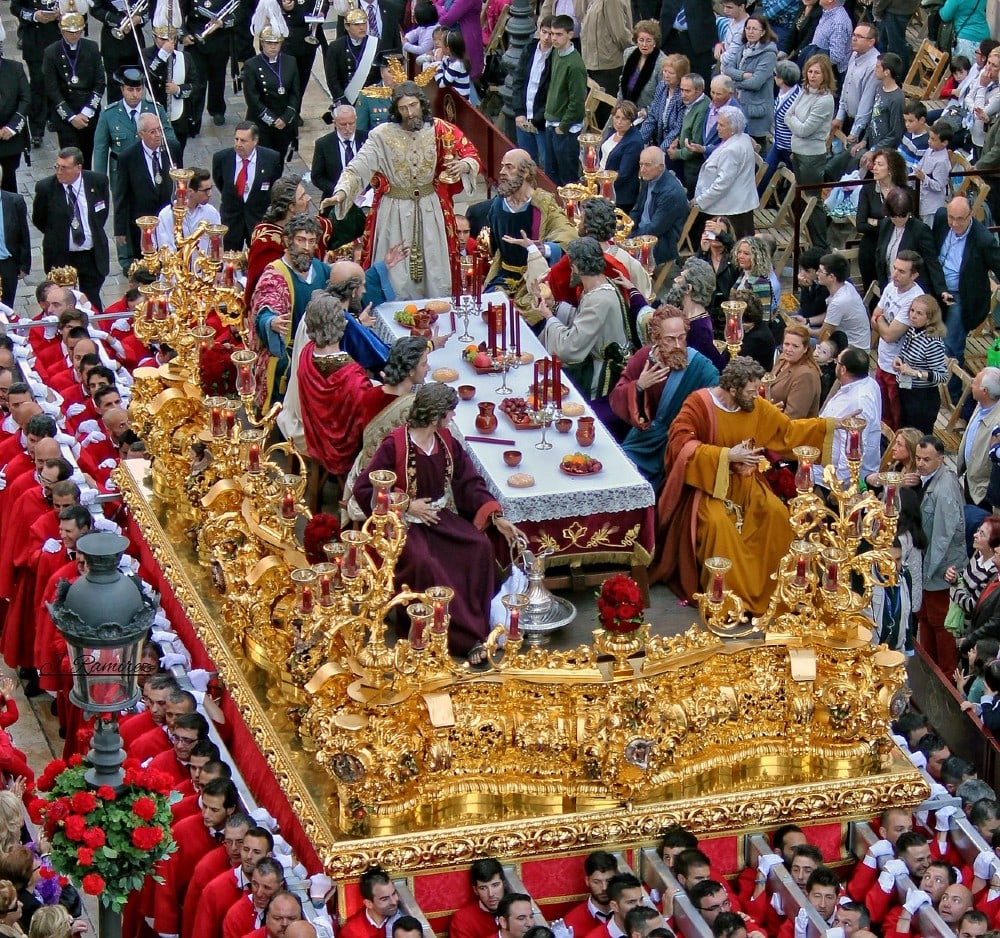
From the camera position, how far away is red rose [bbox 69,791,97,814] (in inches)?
562

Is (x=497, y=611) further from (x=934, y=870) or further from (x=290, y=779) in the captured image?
(x=934, y=870)

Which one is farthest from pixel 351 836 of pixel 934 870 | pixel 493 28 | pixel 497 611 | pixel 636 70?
pixel 493 28

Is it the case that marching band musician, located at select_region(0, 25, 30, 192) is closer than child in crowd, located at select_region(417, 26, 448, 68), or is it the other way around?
marching band musician, located at select_region(0, 25, 30, 192)

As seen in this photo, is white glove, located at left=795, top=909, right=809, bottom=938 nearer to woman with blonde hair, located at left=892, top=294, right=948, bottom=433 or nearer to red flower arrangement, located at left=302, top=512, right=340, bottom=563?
red flower arrangement, located at left=302, top=512, right=340, bottom=563

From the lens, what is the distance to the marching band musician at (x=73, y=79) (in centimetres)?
2645

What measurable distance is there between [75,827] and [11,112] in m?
13.0

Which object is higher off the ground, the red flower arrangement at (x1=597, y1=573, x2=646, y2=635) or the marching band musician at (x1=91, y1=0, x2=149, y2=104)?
the marching band musician at (x1=91, y1=0, x2=149, y2=104)

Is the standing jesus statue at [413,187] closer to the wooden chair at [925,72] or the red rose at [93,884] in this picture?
the wooden chair at [925,72]

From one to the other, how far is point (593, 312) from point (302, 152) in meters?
10.1

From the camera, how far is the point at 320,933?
1552cm

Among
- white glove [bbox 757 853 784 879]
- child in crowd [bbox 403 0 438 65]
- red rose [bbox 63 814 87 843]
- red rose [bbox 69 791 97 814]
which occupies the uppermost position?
child in crowd [bbox 403 0 438 65]

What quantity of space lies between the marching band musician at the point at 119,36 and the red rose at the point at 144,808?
14218 millimetres

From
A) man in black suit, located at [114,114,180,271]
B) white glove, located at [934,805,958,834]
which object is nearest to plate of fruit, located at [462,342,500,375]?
white glove, located at [934,805,958,834]

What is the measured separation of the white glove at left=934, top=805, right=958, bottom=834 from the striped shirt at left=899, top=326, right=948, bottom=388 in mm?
4668
